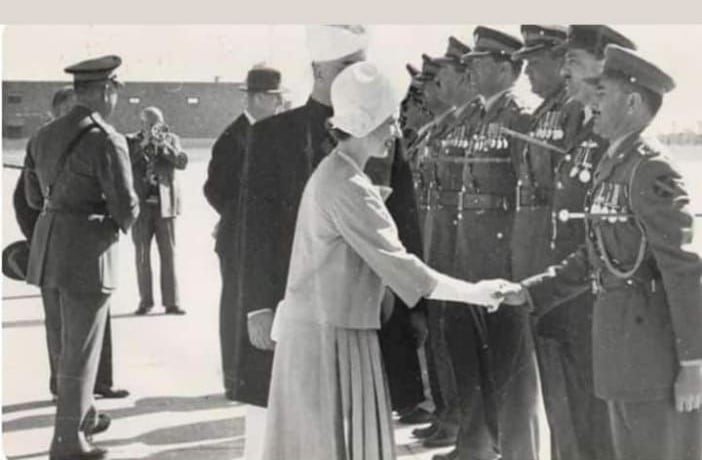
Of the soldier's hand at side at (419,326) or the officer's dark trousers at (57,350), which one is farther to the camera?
the officer's dark trousers at (57,350)

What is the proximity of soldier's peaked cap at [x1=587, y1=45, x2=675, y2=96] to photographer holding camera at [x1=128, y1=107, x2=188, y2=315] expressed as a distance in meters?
1.34

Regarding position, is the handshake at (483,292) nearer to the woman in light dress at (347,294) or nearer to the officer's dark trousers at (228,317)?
the woman in light dress at (347,294)

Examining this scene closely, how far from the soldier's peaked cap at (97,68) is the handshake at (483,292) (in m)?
1.25

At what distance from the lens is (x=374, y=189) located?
3326 mm

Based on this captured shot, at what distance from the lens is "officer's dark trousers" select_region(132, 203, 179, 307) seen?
362 centimetres

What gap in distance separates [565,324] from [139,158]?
1461 mm

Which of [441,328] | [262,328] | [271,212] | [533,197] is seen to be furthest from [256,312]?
[533,197]

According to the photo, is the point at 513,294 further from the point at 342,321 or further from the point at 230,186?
the point at 230,186

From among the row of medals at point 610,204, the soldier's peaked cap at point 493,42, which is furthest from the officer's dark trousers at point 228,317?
the row of medals at point 610,204

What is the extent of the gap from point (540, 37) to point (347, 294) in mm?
1003

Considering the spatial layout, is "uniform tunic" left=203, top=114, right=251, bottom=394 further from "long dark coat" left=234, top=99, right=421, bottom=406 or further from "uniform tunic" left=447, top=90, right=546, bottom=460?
"uniform tunic" left=447, top=90, right=546, bottom=460

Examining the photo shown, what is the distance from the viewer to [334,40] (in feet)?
11.5

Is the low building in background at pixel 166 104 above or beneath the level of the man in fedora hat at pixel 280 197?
above

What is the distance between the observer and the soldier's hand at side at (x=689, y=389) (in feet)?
10.8
